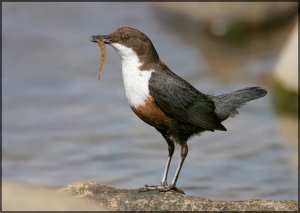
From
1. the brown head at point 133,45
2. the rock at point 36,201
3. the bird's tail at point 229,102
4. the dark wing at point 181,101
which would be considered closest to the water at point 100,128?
the bird's tail at point 229,102

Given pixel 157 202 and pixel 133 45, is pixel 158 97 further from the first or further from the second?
pixel 157 202

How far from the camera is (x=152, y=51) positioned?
19.9 feet

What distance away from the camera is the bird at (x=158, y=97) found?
5875 mm

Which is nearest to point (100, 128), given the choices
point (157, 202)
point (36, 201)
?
point (157, 202)

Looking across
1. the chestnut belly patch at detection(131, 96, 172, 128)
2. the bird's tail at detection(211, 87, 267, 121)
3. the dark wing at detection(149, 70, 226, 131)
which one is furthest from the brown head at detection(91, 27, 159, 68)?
the bird's tail at detection(211, 87, 267, 121)

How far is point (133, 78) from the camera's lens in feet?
19.3

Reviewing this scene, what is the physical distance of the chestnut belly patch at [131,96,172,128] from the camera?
19.2 ft

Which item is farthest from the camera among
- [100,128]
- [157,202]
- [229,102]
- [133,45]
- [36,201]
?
[100,128]

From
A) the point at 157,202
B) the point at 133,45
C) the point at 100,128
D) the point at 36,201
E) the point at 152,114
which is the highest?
the point at 100,128

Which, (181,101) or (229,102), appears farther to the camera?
(229,102)

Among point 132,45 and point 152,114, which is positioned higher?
point 132,45

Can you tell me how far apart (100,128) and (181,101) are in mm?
4770

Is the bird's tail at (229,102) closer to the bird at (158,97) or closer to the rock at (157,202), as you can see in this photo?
the bird at (158,97)

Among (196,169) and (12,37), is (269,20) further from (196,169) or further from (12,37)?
(196,169)
